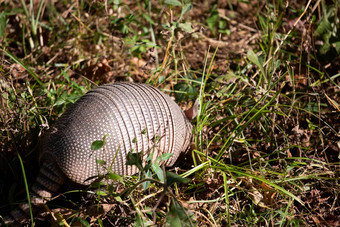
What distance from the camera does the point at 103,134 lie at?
3021 mm

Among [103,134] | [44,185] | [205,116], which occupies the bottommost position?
[205,116]

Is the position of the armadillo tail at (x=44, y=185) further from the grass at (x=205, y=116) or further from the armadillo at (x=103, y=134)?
the grass at (x=205, y=116)

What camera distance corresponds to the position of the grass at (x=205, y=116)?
10.2ft

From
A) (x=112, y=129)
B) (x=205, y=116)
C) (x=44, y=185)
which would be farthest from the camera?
(x=205, y=116)

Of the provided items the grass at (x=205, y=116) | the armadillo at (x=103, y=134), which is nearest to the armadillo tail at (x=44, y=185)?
the armadillo at (x=103, y=134)

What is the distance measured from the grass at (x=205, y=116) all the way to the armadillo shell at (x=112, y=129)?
20cm

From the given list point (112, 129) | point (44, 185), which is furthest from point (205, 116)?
point (44, 185)

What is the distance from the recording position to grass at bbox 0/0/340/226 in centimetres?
310

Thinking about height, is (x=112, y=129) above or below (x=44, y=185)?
above

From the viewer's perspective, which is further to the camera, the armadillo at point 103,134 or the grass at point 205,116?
the grass at point 205,116

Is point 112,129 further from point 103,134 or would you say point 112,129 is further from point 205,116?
point 205,116

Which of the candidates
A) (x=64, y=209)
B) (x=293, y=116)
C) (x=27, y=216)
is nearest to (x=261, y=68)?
(x=293, y=116)

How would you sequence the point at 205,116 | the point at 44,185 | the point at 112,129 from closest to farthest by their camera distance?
the point at 44,185, the point at 112,129, the point at 205,116

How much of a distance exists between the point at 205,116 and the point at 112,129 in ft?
3.42
